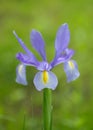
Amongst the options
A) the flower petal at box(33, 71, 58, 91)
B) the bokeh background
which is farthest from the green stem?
the bokeh background

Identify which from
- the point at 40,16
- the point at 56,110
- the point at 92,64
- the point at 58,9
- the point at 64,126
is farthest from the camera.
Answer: the point at 58,9

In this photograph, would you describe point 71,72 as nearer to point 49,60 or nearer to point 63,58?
point 63,58

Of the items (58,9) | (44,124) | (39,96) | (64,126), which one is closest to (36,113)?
(39,96)

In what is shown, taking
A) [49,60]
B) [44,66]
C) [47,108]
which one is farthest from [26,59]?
[49,60]

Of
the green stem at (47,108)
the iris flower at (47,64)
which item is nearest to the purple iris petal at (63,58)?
the iris flower at (47,64)

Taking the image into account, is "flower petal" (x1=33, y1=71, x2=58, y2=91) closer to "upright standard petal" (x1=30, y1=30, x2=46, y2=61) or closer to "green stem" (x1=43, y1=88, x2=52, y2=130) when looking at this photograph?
"green stem" (x1=43, y1=88, x2=52, y2=130)

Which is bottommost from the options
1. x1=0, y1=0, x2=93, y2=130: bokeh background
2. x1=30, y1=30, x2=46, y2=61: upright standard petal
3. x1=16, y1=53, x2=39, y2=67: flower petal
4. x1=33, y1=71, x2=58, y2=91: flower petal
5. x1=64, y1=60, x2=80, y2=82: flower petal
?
x1=33, y1=71, x2=58, y2=91: flower petal

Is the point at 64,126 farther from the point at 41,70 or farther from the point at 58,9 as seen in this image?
the point at 58,9

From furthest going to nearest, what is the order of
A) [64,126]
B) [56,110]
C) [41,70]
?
1. [56,110]
2. [64,126]
3. [41,70]
